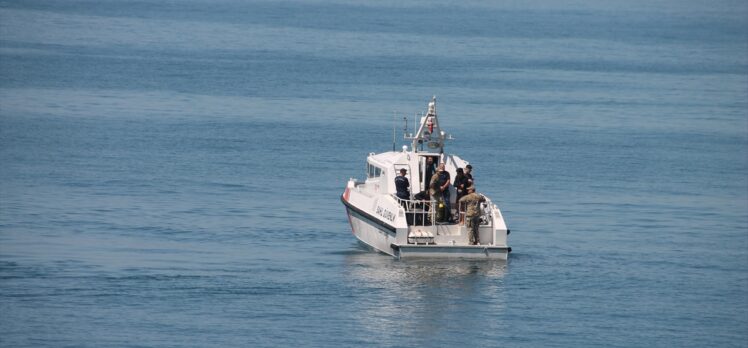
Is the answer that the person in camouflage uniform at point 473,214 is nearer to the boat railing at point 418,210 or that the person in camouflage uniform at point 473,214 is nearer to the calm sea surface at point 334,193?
the calm sea surface at point 334,193

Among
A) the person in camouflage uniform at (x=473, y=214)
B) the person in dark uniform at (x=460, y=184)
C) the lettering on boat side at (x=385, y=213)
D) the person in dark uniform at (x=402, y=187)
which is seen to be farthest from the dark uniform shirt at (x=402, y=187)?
the person in camouflage uniform at (x=473, y=214)

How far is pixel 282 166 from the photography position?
56969mm

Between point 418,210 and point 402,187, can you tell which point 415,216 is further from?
point 402,187

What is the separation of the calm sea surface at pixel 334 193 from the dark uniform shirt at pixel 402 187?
1952 mm

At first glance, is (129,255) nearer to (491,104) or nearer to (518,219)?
(518,219)

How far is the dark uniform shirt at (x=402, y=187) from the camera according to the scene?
38.9 metres

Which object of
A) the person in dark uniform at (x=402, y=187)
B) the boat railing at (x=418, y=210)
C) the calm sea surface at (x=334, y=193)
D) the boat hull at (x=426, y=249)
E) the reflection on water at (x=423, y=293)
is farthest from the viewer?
the person in dark uniform at (x=402, y=187)

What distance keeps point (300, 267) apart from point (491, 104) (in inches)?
1732

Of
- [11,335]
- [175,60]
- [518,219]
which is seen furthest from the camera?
[175,60]

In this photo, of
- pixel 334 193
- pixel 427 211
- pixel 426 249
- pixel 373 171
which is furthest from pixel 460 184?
pixel 334 193

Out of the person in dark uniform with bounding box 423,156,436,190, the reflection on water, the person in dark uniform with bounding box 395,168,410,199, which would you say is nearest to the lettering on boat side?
the person in dark uniform with bounding box 395,168,410,199

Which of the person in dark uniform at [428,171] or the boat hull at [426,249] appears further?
the person in dark uniform at [428,171]

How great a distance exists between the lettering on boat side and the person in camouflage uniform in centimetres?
168

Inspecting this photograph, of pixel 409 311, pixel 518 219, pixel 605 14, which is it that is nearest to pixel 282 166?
pixel 518 219
